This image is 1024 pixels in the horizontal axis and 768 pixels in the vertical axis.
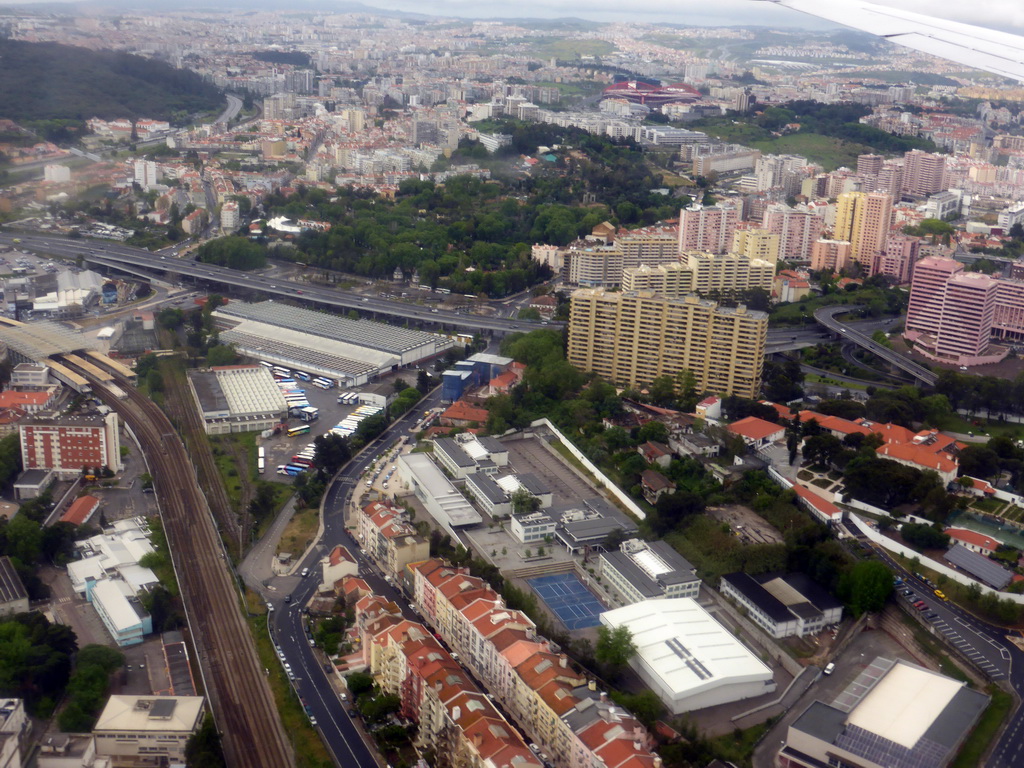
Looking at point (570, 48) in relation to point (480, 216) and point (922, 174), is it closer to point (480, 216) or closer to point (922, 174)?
point (922, 174)

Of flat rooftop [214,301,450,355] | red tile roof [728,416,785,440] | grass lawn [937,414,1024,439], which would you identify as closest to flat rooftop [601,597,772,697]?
red tile roof [728,416,785,440]

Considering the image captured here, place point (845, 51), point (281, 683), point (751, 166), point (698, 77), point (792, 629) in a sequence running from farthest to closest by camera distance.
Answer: point (845, 51) → point (698, 77) → point (751, 166) → point (792, 629) → point (281, 683)

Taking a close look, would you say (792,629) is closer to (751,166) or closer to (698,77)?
(751,166)

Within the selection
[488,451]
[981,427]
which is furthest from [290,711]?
[981,427]

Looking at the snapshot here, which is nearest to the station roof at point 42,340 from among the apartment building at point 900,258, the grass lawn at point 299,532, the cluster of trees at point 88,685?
the grass lawn at point 299,532

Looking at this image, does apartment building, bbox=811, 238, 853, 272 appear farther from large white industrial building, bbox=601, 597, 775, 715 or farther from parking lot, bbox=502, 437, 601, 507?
large white industrial building, bbox=601, 597, 775, 715

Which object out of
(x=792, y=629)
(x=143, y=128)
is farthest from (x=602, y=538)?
(x=143, y=128)

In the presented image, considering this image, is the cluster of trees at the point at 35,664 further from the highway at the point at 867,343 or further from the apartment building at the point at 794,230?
the apartment building at the point at 794,230
